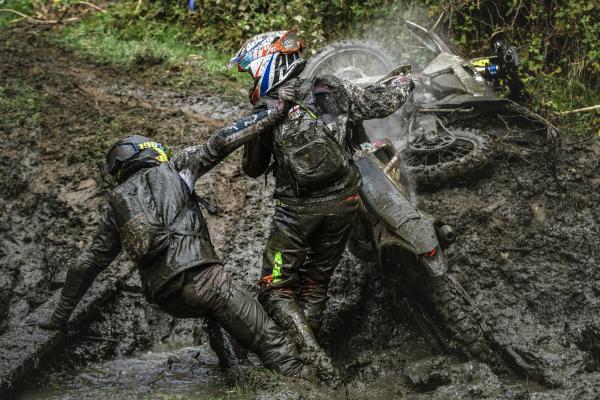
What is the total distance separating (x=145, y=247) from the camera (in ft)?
15.0

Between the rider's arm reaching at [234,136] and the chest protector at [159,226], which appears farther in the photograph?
the rider's arm reaching at [234,136]

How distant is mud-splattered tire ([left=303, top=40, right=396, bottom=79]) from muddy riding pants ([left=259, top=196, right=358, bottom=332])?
3.35 meters

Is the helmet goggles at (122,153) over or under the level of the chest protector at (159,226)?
over

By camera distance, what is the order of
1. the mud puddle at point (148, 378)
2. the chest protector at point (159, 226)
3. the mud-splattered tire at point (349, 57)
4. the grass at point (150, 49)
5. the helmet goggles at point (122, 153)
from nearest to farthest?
the chest protector at point (159, 226), the mud puddle at point (148, 378), the helmet goggles at point (122, 153), the mud-splattered tire at point (349, 57), the grass at point (150, 49)

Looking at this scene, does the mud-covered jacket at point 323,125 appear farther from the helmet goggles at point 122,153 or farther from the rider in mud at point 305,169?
the helmet goggles at point 122,153

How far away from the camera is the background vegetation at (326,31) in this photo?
7738 millimetres

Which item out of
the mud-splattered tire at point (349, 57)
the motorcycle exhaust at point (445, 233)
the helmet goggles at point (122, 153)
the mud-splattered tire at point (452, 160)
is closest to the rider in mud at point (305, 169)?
the motorcycle exhaust at point (445, 233)

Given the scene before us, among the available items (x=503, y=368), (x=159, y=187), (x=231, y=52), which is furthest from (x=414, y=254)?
(x=231, y=52)

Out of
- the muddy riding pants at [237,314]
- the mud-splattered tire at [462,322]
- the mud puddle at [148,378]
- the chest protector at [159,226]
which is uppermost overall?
the chest protector at [159,226]

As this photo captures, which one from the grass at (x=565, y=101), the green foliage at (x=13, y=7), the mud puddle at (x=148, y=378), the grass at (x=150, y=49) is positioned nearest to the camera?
the mud puddle at (x=148, y=378)

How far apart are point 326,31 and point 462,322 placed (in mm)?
6047

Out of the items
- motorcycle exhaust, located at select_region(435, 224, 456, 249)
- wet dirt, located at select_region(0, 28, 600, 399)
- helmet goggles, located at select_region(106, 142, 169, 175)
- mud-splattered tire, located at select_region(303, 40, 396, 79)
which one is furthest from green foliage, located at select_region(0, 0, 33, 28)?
motorcycle exhaust, located at select_region(435, 224, 456, 249)

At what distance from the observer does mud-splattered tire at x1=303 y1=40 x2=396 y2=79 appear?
791 cm

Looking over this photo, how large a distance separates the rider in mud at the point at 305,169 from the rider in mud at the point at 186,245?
0.56ft
